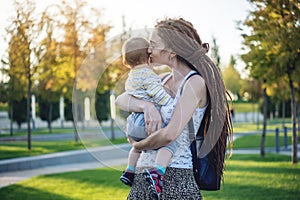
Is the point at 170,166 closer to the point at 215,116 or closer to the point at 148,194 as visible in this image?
the point at 148,194

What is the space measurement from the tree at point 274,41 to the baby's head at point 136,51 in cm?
850

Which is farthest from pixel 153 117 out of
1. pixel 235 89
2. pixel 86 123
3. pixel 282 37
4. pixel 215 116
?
pixel 235 89

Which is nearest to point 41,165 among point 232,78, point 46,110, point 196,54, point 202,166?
point 202,166

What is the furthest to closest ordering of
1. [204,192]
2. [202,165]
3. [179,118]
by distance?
[204,192] → [202,165] → [179,118]

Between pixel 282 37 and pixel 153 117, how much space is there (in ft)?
30.5

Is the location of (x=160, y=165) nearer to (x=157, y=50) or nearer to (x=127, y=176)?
(x=127, y=176)

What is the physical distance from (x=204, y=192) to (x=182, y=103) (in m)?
6.10

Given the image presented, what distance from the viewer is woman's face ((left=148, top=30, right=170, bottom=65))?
268 cm

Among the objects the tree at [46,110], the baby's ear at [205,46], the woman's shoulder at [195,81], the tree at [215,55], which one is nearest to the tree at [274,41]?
the tree at [215,55]

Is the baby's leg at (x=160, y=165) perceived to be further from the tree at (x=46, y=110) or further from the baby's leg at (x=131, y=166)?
the tree at (x=46, y=110)

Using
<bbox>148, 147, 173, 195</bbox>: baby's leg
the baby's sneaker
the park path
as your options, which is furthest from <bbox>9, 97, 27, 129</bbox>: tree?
<bbox>148, 147, 173, 195</bbox>: baby's leg

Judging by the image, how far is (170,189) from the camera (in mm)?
2658

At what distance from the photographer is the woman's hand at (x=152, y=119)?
252 cm

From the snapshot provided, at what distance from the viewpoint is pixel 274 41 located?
459 inches
